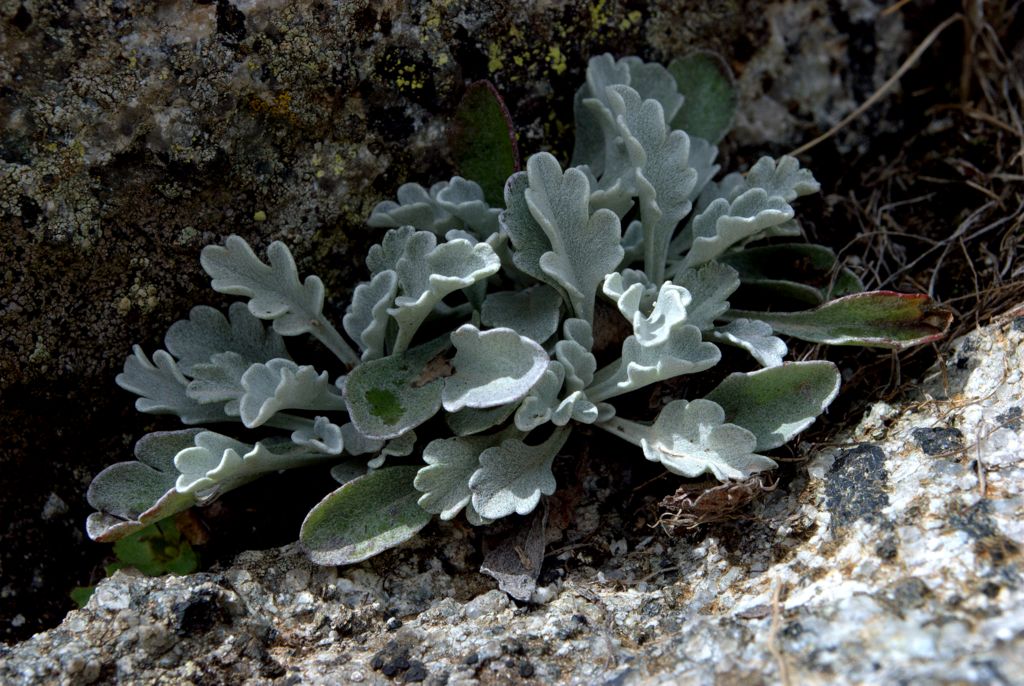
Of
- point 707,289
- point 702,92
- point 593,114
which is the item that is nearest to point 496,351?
point 707,289

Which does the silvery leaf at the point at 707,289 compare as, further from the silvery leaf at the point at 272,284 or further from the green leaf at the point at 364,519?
the silvery leaf at the point at 272,284

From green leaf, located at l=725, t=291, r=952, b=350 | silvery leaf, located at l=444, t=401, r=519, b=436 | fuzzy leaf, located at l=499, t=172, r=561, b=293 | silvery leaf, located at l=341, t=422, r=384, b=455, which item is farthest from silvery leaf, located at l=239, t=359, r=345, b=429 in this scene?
green leaf, located at l=725, t=291, r=952, b=350

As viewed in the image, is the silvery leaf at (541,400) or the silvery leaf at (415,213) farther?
the silvery leaf at (415,213)

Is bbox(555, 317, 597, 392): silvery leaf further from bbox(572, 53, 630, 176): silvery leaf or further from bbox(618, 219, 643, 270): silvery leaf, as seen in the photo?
bbox(572, 53, 630, 176): silvery leaf

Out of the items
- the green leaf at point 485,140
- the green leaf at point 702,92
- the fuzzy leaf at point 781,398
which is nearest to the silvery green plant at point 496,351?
the fuzzy leaf at point 781,398

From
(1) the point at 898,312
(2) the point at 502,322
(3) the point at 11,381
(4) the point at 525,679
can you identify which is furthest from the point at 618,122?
(3) the point at 11,381

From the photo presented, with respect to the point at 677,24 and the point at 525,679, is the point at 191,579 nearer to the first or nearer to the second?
the point at 525,679

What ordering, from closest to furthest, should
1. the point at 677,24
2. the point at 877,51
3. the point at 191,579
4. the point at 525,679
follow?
the point at 525,679
the point at 191,579
the point at 677,24
the point at 877,51
